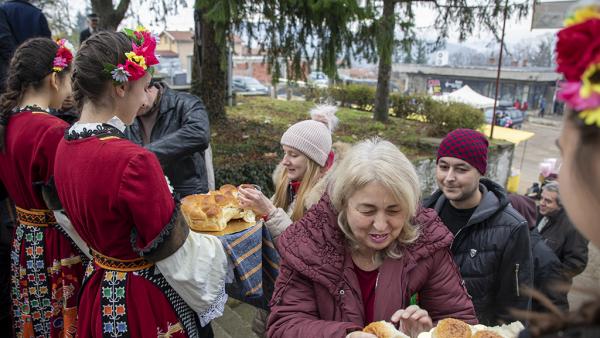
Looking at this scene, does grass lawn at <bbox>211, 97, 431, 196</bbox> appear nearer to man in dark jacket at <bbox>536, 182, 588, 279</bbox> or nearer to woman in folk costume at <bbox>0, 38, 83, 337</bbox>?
woman in folk costume at <bbox>0, 38, 83, 337</bbox>

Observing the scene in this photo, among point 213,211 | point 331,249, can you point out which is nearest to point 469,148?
point 331,249

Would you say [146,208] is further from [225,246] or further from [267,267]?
[267,267]

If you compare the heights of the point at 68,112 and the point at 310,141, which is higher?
the point at 68,112

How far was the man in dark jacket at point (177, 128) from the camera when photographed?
3330 millimetres

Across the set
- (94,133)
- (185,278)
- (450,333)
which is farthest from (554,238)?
(94,133)

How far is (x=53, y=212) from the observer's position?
247cm

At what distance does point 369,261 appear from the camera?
1828 millimetres

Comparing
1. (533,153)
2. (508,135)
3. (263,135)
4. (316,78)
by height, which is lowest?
(533,153)

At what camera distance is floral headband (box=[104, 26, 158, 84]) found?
1.95 m

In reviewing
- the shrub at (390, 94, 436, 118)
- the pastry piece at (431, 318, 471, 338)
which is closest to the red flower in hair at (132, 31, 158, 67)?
the pastry piece at (431, 318, 471, 338)

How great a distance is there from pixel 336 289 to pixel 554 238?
10.3 feet

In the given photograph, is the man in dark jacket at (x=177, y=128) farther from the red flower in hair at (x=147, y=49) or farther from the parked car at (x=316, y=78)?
the parked car at (x=316, y=78)

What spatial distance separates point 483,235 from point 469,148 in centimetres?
55

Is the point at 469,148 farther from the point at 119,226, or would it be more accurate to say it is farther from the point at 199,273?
the point at 119,226
